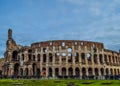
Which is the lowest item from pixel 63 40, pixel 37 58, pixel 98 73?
pixel 98 73

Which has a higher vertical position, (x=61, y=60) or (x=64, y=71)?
(x=61, y=60)

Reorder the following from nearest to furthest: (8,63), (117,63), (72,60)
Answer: (72,60) < (8,63) < (117,63)

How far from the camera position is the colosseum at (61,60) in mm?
71312

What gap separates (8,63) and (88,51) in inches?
1054

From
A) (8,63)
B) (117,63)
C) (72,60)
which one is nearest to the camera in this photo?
(72,60)

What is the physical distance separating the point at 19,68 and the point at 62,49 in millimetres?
15794

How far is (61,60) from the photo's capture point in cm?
7181

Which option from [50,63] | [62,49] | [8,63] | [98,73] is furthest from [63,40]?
[8,63]

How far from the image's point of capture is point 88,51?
73688 mm

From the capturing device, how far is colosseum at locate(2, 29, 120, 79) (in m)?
71.3

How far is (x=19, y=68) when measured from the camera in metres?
75.4

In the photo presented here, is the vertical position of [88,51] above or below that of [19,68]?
above

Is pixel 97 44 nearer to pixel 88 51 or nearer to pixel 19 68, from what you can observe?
pixel 88 51

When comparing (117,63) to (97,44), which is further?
(117,63)
